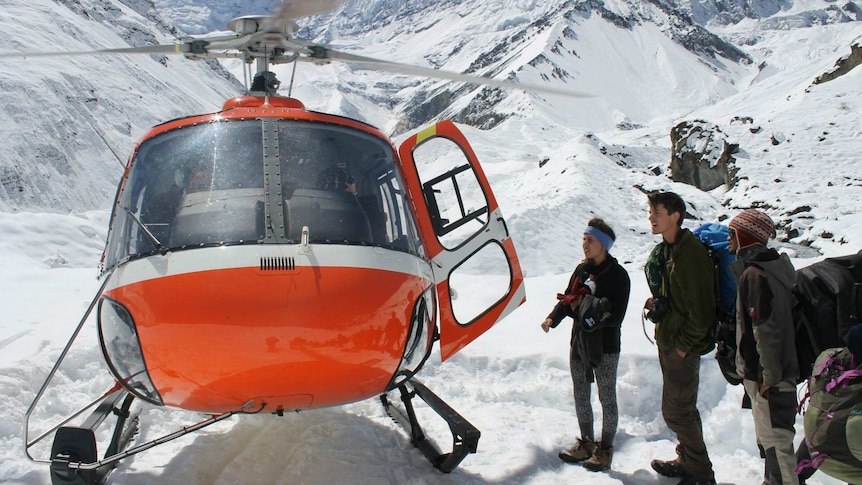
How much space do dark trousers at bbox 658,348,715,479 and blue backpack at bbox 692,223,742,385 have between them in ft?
0.50

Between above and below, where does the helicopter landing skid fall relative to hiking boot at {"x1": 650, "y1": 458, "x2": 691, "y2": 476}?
above

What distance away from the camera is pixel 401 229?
12.0 feet

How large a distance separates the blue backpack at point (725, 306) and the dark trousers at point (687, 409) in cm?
15

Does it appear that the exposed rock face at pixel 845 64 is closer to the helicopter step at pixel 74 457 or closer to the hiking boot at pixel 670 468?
the hiking boot at pixel 670 468

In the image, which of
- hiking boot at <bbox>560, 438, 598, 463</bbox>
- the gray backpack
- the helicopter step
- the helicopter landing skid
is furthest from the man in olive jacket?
the helicopter step

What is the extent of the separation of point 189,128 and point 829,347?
348 cm

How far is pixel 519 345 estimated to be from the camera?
19.0 feet

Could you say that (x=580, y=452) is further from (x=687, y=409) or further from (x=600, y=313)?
(x=600, y=313)

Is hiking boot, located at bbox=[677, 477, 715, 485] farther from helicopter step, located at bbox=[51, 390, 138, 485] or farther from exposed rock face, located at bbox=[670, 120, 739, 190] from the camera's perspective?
exposed rock face, located at bbox=[670, 120, 739, 190]

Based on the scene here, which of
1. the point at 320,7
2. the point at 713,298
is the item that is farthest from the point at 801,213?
the point at 320,7

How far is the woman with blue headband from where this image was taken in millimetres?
3812

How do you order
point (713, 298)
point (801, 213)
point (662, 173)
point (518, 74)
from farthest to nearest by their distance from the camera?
point (518, 74) → point (662, 173) → point (801, 213) → point (713, 298)

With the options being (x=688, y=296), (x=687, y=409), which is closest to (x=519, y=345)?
(x=687, y=409)

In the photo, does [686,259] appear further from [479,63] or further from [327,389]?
[479,63]
